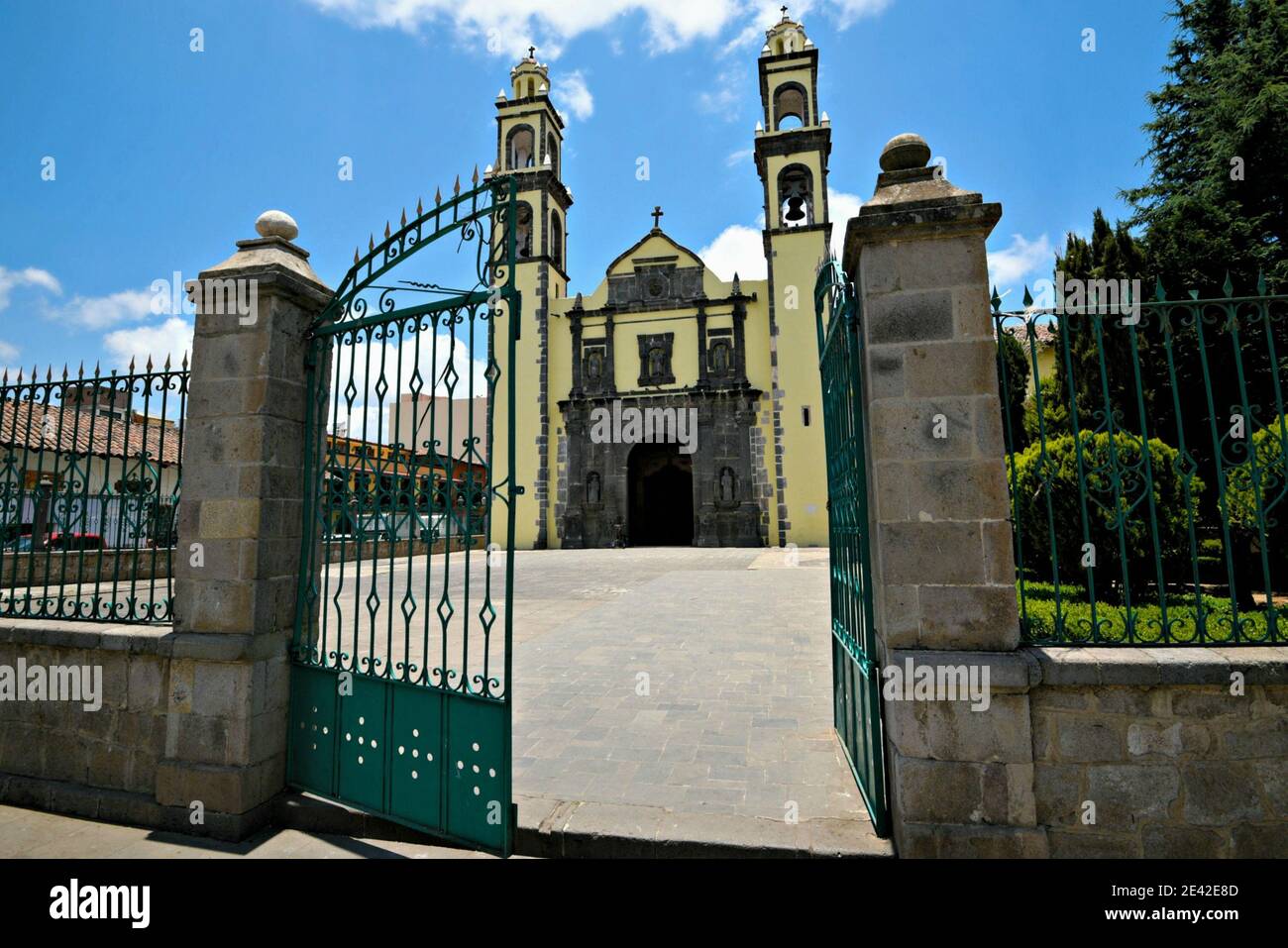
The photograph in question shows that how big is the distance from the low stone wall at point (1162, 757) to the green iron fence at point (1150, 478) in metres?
0.19

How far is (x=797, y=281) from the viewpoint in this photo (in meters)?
22.8

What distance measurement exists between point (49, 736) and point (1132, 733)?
571 centimetres

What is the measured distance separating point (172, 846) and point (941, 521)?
4.08 meters

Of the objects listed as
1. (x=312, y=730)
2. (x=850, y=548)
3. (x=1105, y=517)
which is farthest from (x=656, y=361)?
(x=312, y=730)

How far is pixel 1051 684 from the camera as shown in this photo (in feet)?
8.62

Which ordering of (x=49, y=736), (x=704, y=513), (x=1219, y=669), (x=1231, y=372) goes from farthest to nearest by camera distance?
1. (x=704, y=513)
2. (x=1231, y=372)
3. (x=49, y=736)
4. (x=1219, y=669)

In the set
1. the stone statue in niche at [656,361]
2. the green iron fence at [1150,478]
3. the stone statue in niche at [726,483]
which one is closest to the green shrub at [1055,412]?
the green iron fence at [1150,478]

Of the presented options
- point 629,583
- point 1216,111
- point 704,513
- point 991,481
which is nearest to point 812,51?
point 1216,111

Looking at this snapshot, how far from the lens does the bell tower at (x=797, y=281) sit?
22172 mm

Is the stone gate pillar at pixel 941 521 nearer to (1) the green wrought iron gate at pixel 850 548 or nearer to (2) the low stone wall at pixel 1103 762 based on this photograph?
(2) the low stone wall at pixel 1103 762

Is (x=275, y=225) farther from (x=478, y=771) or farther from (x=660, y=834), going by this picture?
(x=660, y=834)

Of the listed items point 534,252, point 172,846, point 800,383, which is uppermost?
point 534,252
